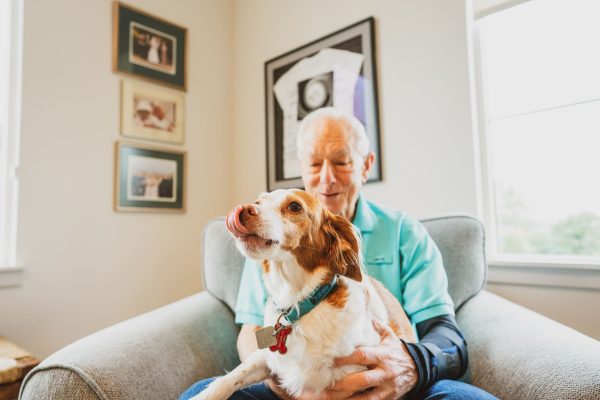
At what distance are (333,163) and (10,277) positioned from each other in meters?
1.63

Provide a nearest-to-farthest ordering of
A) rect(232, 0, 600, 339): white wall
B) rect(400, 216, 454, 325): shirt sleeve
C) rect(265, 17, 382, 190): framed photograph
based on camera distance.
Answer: rect(400, 216, 454, 325): shirt sleeve
rect(232, 0, 600, 339): white wall
rect(265, 17, 382, 190): framed photograph

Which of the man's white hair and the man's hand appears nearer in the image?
the man's hand

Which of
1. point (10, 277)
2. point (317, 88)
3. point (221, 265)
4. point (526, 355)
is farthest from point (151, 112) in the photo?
point (526, 355)

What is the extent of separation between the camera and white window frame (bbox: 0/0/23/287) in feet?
5.76

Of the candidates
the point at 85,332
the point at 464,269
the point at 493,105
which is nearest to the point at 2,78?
the point at 85,332

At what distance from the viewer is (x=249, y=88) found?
272 centimetres

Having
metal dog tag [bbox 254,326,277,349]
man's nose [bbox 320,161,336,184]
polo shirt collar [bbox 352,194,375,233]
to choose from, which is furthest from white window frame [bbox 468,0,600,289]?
metal dog tag [bbox 254,326,277,349]

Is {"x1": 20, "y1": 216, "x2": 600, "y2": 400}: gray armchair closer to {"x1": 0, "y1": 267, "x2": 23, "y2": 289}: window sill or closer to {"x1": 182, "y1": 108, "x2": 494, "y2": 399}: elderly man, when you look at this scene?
{"x1": 182, "y1": 108, "x2": 494, "y2": 399}: elderly man

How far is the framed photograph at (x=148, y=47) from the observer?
85.2 inches

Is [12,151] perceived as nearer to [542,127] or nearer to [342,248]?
[342,248]

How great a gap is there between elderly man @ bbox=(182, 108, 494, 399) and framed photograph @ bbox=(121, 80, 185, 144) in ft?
4.51

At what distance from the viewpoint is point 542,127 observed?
1.62m

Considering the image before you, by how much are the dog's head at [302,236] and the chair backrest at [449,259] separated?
653 millimetres

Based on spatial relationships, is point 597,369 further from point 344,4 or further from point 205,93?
point 205,93
